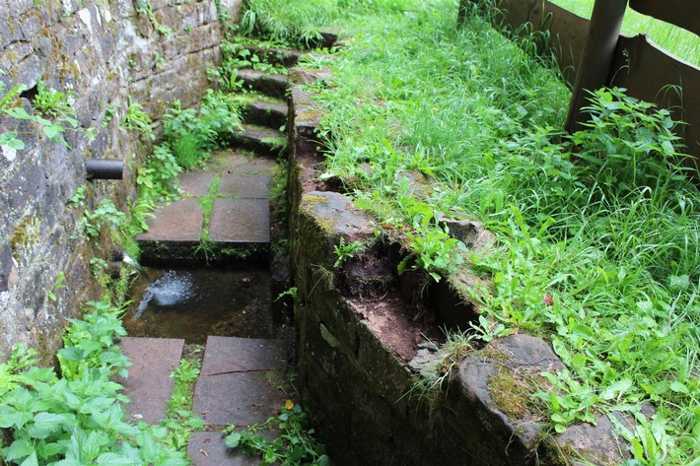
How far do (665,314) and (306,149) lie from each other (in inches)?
81.5

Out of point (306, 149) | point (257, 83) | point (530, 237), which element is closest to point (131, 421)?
point (306, 149)

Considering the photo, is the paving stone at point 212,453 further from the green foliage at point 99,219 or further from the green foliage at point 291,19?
the green foliage at point 291,19

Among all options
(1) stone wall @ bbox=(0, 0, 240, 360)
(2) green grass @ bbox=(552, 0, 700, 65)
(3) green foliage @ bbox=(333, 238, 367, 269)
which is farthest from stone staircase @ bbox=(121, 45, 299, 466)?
(2) green grass @ bbox=(552, 0, 700, 65)

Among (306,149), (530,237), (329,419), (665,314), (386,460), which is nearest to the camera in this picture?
(665,314)

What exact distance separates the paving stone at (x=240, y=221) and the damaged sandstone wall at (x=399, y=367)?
3.31 ft

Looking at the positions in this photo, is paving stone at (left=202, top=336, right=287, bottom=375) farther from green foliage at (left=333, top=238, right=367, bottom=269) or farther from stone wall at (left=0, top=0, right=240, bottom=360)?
green foliage at (left=333, top=238, right=367, bottom=269)

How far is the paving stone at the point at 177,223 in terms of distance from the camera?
3803 mm

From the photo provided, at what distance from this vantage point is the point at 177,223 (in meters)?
3.98

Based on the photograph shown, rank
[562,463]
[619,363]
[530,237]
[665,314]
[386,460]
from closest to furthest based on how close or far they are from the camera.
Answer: [562,463] < [619,363] < [665,314] < [386,460] < [530,237]

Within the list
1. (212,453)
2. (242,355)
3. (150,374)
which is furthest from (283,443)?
(150,374)

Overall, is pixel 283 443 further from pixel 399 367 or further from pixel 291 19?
pixel 291 19

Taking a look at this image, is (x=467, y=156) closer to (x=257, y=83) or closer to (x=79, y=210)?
(x=79, y=210)

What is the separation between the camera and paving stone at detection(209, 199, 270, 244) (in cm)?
386

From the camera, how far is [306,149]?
3.24m
